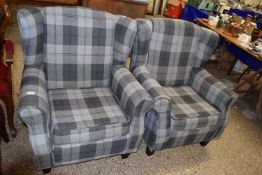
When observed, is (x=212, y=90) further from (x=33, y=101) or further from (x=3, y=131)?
(x=3, y=131)

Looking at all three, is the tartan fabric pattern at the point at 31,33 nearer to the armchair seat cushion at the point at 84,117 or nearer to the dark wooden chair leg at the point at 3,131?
the armchair seat cushion at the point at 84,117

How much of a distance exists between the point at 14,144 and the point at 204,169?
59.3 inches

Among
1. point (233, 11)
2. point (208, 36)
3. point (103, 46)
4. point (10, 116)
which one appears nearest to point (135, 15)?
point (208, 36)

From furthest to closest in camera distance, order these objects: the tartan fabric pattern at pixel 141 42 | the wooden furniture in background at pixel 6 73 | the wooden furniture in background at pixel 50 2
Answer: the wooden furniture in background at pixel 50 2
the tartan fabric pattern at pixel 141 42
the wooden furniture in background at pixel 6 73

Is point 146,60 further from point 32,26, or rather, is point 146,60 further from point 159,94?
point 32,26

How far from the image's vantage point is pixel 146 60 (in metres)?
1.94

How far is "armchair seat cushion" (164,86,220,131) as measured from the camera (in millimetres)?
1703

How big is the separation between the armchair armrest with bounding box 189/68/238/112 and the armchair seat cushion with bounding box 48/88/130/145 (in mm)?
835

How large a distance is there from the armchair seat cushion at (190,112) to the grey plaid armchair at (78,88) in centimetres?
30

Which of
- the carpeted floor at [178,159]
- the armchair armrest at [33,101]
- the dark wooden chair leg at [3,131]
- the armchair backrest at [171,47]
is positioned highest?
the armchair backrest at [171,47]

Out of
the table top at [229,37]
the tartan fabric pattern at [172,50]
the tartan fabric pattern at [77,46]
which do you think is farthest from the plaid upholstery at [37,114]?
the table top at [229,37]

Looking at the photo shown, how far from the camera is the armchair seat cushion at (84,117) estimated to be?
1.39m

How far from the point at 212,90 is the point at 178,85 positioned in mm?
326

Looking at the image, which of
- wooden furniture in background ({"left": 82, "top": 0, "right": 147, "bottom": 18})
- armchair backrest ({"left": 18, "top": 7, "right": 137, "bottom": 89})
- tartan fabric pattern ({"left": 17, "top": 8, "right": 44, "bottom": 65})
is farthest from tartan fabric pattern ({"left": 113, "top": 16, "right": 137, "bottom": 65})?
wooden furniture in background ({"left": 82, "top": 0, "right": 147, "bottom": 18})
